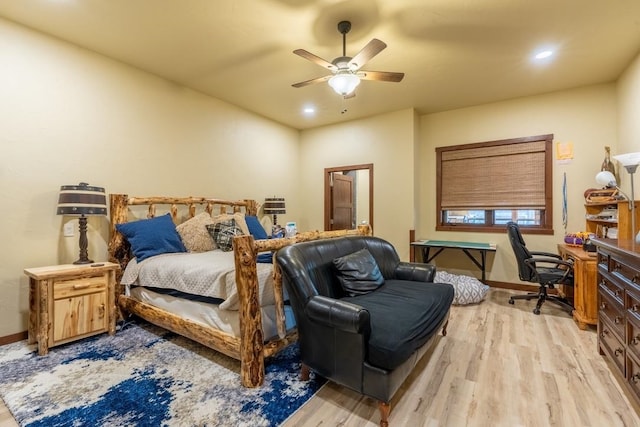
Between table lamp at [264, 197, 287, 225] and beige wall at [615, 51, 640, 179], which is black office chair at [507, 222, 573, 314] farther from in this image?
table lamp at [264, 197, 287, 225]

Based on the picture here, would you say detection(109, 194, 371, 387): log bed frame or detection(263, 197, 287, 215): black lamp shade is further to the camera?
detection(263, 197, 287, 215): black lamp shade

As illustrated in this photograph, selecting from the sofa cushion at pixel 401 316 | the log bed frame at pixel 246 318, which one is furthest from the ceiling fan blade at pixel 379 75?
the sofa cushion at pixel 401 316

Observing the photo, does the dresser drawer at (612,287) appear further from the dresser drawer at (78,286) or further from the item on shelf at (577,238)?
the dresser drawer at (78,286)

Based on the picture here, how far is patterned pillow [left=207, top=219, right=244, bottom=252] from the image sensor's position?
11.3 ft

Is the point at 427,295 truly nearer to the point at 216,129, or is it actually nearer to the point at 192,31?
the point at 192,31

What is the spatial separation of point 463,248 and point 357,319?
3152 mm

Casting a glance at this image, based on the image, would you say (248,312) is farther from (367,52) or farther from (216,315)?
(367,52)

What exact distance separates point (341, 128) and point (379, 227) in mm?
1964

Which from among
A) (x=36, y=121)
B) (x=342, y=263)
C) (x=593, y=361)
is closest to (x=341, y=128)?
(x=342, y=263)

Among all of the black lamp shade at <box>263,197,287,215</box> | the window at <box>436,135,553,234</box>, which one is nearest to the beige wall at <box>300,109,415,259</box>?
the window at <box>436,135,553,234</box>

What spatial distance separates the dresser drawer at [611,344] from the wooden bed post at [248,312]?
2340 mm

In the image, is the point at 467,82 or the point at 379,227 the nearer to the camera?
→ the point at 467,82

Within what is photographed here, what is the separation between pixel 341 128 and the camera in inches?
215

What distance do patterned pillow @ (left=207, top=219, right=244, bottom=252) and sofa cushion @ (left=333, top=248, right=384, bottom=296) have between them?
1574 millimetres
